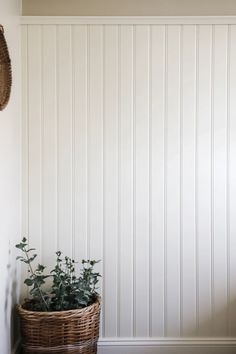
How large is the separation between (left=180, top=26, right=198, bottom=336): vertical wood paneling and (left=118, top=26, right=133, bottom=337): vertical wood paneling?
32cm

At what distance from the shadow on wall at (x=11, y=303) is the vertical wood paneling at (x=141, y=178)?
730mm

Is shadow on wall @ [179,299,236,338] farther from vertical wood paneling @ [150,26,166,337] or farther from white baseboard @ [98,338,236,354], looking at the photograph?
vertical wood paneling @ [150,26,166,337]

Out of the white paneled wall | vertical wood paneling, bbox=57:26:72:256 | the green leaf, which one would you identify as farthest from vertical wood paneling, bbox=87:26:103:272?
the green leaf

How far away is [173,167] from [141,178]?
21 centimetres

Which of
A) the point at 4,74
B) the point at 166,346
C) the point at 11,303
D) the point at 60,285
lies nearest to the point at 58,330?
the point at 60,285

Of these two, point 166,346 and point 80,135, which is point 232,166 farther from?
point 166,346

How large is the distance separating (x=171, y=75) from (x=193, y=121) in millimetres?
313

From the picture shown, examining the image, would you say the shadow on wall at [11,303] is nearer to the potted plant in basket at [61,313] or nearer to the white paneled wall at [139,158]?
the potted plant in basket at [61,313]

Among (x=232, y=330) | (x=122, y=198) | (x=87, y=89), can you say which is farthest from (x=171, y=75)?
(x=232, y=330)

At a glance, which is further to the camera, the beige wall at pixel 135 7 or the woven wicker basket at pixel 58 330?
the beige wall at pixel 135 7

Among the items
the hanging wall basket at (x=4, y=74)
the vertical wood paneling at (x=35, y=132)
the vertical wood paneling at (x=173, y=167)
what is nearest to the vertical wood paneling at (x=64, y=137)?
the vertical wood paneling at (x=35, y=132)

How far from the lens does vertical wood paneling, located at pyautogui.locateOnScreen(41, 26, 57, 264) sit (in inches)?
111

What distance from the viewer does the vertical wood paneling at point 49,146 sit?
2.81 metres

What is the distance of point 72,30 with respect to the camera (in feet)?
9.21
